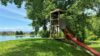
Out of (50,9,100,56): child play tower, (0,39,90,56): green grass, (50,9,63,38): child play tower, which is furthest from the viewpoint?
(50,9,63,38): child play tower

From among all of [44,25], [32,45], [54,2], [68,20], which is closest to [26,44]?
[32,45]

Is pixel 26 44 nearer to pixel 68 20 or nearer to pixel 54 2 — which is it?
pixel 68 20

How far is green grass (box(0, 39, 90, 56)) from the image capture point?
16.1 m

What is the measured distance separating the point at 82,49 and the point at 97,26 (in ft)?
47.4

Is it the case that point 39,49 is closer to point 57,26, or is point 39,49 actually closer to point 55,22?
point 57,26

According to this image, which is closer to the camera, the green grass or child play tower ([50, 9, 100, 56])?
the green grass

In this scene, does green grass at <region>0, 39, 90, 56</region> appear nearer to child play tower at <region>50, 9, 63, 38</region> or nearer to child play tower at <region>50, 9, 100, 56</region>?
child play tower at <region>50, 9, 100, 56</region>

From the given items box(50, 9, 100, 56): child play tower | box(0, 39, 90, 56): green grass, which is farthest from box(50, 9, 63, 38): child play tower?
box(0, 39, 90, 56): green grass

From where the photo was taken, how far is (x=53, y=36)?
2184 cm

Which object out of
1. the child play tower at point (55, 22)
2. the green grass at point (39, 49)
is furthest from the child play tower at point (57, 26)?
the green grass at point (39, 49)

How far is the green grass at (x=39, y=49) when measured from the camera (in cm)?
1614

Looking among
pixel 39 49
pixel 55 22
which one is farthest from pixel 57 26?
pixel 39 49

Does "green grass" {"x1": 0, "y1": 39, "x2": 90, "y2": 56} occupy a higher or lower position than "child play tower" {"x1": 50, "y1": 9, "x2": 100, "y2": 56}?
lower

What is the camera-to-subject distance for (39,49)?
1698 cm
